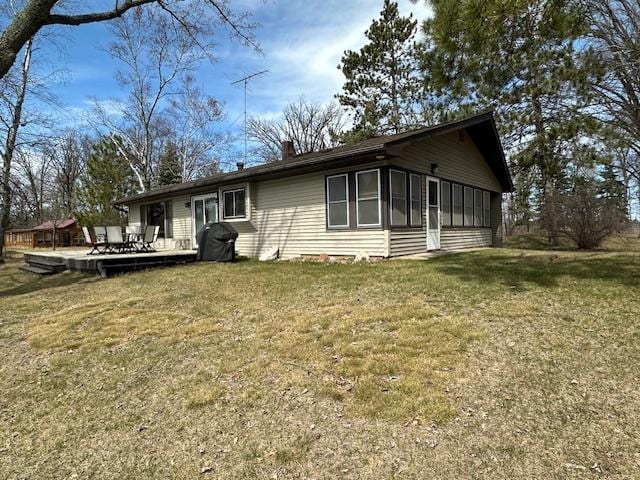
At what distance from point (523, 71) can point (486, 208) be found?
283 inches

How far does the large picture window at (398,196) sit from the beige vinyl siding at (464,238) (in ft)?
8.29

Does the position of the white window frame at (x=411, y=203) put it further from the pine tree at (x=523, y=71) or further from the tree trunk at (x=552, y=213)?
the tree trunk at (x=552, y=213)

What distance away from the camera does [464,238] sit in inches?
519

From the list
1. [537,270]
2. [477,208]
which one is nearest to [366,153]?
[537,270]

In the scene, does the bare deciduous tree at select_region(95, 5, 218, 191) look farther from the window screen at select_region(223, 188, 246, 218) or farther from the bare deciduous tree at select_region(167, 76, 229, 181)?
the window screen at select_region(223, 188, 246, 218)

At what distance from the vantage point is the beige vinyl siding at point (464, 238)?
12.0m

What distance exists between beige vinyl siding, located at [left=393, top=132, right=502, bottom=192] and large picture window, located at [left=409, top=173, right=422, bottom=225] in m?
0.27

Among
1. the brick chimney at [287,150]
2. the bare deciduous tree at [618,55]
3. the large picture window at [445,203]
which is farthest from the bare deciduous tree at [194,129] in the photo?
the bare deciduous tree at [618,55]

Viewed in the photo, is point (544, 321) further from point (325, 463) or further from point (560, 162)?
point (560, 162)

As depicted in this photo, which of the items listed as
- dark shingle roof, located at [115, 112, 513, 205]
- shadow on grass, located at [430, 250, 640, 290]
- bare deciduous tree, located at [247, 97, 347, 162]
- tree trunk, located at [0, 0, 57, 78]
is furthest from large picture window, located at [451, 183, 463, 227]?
bare deciduous tree, located at [247, 97, 347, 162]

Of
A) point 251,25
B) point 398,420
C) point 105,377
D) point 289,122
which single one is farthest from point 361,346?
point 289,122

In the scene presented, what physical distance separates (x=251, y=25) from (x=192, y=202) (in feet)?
22.3

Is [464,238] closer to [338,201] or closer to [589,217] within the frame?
Result: [589,217]

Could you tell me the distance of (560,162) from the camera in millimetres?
14312
